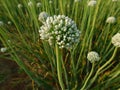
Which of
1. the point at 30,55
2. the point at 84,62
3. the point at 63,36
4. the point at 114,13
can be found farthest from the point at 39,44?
the point at 63,36

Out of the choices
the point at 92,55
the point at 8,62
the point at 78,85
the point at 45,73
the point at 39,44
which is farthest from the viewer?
the point at 8,62

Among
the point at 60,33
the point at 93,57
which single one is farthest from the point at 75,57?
the point at 60,33

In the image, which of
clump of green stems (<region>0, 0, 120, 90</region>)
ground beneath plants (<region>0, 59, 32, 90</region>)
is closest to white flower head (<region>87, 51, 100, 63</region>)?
clump of green stems (<region>0, 0, 120, 90</region>)

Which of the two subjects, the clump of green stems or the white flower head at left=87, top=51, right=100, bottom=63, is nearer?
the white flower head at left=87, top=51, right=100, bottom=63

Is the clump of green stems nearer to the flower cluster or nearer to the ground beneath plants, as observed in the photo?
the ground beneath plants

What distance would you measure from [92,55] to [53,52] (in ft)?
1.04

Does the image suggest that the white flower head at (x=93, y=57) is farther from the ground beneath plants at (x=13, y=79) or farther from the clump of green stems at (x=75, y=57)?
the ground beneath plants at (x=13, y=79)

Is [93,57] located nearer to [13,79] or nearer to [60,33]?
[60,33]

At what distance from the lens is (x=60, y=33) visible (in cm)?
92

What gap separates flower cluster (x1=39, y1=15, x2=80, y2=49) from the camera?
90cm

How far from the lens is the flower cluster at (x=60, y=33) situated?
903 mm

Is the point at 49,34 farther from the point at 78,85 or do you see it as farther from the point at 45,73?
the point at 45,73

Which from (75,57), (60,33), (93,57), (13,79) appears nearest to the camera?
(60,33)

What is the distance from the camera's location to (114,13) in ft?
5.69
